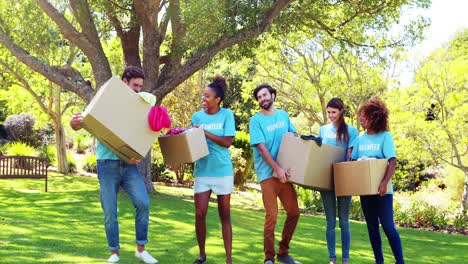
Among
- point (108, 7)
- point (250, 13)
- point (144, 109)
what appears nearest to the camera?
point (144, 109)

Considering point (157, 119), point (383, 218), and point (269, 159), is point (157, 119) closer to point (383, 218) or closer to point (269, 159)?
point (269, 159)

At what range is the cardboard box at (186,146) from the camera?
536 cm

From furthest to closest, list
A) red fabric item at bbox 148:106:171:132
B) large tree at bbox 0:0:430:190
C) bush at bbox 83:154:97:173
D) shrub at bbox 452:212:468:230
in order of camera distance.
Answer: bush at bbox 83:154:97:173 < shrub at bbox 452:212:468:230 < large tree at bbox 0:0:430:190 < red fabric item at bbox 148:106:171:132

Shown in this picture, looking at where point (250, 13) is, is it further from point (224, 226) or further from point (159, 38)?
point (224, 226)

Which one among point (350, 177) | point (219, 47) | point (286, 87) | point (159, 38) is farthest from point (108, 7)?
point (350, 177)

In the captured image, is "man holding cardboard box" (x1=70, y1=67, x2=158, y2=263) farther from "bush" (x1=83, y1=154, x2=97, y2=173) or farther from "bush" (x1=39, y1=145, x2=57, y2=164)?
"bush" (x1=39, y1=145, x2=57, y2=164)

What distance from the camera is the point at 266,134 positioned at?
582cm

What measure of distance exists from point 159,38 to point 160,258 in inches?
333

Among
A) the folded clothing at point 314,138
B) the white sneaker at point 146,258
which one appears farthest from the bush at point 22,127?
the folded clothing at point 314,138

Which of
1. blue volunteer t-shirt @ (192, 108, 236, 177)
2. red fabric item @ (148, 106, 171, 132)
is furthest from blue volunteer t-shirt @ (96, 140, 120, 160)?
blue volunteer t-shirt @ (192, 108, 236, 177)

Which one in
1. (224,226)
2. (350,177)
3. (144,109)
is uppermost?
(144,109)

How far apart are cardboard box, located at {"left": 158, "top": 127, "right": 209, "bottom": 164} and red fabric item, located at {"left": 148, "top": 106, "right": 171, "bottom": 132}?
0.21m

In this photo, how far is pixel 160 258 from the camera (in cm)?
611

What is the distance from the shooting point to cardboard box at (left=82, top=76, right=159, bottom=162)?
5086 millimetres
